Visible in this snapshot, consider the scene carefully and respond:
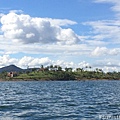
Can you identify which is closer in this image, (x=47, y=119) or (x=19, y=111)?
(x=47, y=119)

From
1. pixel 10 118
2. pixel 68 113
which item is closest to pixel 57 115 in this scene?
pixel 68 113

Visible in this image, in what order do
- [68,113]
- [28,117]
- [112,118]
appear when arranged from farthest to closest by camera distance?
1. [68,113]
2. [28,117]
3. [112,118]

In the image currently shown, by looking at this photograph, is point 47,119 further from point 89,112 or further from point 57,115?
point 89,112

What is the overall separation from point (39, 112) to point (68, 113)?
16.5 feet

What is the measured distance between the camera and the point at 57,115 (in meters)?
50.1

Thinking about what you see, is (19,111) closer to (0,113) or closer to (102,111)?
(0,113)

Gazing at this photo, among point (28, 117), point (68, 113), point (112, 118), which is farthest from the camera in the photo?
point (68, 113)

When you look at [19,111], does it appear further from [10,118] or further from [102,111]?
[102,111]

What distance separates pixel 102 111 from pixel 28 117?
13701 mm

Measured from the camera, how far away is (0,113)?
175ft

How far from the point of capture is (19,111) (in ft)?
183

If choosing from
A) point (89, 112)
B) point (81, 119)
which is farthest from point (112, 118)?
point (89, 112)

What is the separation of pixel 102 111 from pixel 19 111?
14.5 meters

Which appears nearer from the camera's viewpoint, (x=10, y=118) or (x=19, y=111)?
(x=10, y=118)
